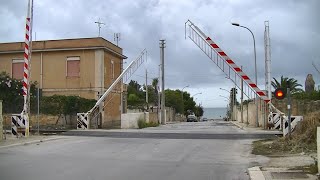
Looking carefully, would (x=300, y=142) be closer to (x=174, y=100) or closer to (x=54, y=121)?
(x=54, y=121)

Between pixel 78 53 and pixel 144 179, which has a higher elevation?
pixel 78 53

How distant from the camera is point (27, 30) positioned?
22078 mm

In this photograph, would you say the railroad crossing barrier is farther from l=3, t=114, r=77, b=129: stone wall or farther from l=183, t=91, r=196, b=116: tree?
l=183, t=91, r=196, b=116: tree

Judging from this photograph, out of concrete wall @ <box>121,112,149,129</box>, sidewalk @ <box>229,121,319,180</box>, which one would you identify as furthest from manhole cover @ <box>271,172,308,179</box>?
concrete wall @ <box>121,112,149,129</box>

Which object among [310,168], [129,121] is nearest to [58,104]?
[129,121]

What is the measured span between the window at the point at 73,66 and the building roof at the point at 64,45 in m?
1.10

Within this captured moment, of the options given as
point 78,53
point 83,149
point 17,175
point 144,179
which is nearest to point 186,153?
point 83,149

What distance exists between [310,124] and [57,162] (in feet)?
29.8

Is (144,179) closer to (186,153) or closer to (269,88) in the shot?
(186,153)

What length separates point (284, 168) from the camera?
36.3 feet

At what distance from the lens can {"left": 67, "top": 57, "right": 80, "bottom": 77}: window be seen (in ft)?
131

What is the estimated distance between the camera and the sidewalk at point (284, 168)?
979cm

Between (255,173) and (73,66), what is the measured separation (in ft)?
104

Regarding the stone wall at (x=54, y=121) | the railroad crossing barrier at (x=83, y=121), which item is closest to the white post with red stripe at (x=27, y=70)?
the railroad crossing barrier at (x=83, y=121)
